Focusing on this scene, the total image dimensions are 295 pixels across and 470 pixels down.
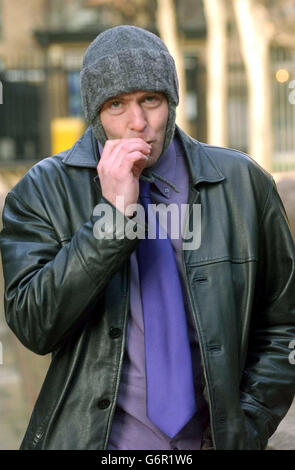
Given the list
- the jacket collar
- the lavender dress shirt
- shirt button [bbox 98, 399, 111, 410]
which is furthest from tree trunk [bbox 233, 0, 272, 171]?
shirt button [bbox 98, 399, 111, 410]

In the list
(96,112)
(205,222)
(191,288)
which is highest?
(96,112)

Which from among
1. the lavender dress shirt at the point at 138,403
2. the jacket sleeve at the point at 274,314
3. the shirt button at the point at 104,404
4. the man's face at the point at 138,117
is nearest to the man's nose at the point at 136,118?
the man's face at the point at 138,117

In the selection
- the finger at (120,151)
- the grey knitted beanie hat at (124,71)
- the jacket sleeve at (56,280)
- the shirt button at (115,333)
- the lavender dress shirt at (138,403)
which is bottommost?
the lavender dress shirt at (138,403)

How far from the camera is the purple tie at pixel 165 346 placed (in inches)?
78.5

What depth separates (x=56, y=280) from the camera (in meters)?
1.93

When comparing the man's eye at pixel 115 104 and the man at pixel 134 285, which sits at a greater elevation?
the man's eye at pixel 115 104

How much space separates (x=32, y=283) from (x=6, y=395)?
418 cm

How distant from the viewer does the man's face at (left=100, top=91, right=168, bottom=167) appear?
2.05 m

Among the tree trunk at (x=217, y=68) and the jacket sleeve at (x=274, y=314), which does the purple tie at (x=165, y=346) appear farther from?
the tree trunk at (x=217, y=68)

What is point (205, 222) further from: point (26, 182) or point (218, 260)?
point (26, 182)

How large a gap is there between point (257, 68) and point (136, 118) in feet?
41.6

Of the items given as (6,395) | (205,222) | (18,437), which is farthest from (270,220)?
(6,395)

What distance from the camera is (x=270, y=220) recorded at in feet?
7.37

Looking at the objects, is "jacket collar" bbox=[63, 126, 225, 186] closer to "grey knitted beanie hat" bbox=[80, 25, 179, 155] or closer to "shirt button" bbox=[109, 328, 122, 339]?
"grey knitted beanie hat" bbox=[80, 25, 179, 155]
